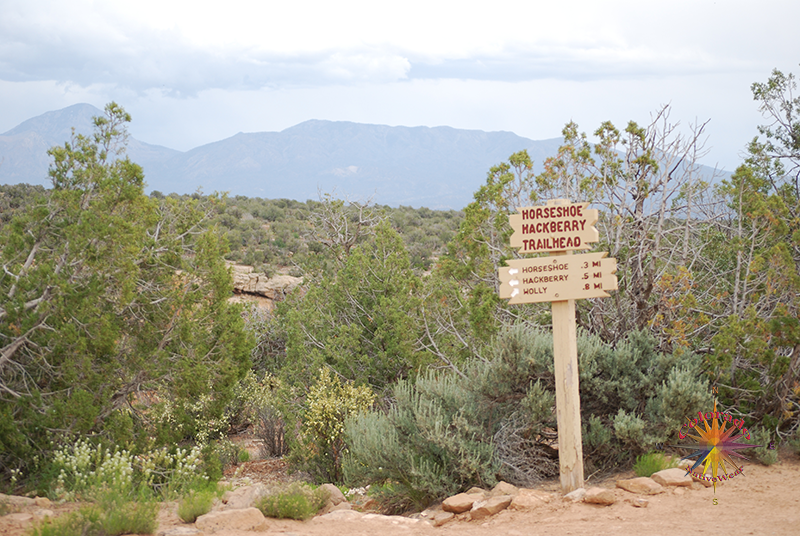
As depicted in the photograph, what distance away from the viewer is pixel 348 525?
202 inches

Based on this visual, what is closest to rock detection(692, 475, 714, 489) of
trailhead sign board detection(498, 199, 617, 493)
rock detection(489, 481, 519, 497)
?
trailhead sign board detection(498, 199, 617, 493)

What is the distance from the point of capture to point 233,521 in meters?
4.87

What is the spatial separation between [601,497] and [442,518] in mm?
1338

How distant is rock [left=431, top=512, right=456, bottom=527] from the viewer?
5.19 meters

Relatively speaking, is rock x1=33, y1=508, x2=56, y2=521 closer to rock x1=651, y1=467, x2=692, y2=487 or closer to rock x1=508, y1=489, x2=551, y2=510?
rock x1=508, y1=489, x2=551, y2=510

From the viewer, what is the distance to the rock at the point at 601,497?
511cm

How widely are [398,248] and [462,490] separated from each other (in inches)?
198

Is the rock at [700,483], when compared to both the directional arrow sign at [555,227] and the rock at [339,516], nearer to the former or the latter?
the directional arrow sign at [555,227]

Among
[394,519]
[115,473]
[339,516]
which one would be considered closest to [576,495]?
[394,519]

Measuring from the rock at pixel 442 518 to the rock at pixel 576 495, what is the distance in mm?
1002

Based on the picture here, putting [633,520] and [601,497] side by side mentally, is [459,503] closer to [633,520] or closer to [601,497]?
[601,497]

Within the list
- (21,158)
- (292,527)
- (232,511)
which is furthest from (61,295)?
(21,158)

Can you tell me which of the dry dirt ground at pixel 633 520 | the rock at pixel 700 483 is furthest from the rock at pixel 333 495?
the rock at pixel 700 483

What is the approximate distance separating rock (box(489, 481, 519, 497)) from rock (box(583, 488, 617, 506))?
64cm
